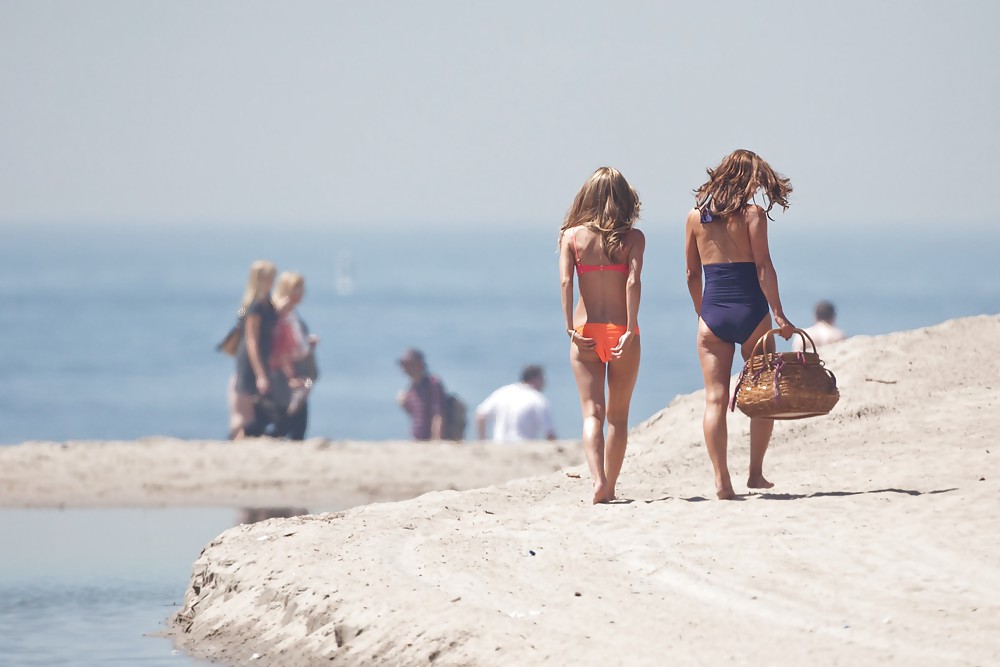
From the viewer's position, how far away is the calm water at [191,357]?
9398 mm

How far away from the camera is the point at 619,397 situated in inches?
333

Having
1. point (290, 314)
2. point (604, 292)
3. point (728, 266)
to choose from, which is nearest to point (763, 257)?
point (728, 266)

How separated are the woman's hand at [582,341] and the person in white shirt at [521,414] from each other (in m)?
6.98

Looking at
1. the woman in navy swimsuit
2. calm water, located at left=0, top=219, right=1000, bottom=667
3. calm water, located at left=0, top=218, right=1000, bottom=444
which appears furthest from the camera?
calm water, located at left=0, top=218, right=1000, bottom=444

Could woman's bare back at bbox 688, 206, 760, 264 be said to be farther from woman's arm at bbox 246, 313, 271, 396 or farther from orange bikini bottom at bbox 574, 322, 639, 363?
woman's arm at bbox 246, 313, 271, 396

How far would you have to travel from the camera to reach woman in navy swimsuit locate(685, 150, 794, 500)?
8203mm

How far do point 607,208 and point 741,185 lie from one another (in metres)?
0.67

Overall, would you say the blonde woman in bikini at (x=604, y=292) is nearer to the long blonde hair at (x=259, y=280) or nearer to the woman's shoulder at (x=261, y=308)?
the long blonde hair at (x=259, y=280)

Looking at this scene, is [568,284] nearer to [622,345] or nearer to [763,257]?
[622,345]

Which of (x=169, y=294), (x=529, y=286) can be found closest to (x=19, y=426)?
(x=169, y=294)

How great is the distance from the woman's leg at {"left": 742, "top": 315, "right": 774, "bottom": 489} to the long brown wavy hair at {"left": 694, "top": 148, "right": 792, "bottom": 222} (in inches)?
22.6

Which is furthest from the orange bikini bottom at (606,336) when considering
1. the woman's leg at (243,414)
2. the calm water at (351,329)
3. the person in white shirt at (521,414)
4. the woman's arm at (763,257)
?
the calm water at (351,329)

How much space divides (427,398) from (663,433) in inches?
206

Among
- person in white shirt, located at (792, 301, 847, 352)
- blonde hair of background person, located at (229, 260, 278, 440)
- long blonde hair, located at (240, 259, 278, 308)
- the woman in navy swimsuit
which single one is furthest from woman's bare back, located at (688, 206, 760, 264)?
long blonde hair, located at (240, 259, 278, 308)
